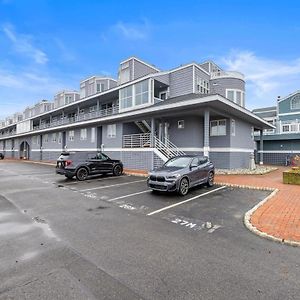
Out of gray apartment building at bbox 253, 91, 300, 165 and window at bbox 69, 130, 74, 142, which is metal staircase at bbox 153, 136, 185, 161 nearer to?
gray apartment building at bbox 253, 91, 300, 165

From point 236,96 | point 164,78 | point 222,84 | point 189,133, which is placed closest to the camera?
point 189,133

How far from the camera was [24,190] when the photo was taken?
1097cm

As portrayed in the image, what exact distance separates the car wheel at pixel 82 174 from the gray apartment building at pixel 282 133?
66.1 feet

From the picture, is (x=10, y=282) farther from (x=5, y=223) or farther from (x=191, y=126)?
(x=191, y=126)

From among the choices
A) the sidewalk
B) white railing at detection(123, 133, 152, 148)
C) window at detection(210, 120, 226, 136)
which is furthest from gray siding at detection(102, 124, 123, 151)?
the sidewalk

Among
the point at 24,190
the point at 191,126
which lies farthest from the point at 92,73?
the point at 24,190

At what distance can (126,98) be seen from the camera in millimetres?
22969

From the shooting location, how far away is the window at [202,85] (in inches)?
876

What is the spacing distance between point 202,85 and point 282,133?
44.5ft

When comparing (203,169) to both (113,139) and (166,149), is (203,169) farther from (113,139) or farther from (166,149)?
(113,139)

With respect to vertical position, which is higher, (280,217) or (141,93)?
(141,93)

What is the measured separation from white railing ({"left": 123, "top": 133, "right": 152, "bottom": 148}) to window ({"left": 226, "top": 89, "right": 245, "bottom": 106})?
9.70 m

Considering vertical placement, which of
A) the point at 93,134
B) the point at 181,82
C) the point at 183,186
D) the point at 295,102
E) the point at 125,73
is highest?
the point at 125,73

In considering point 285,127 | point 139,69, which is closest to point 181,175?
point 139,69
